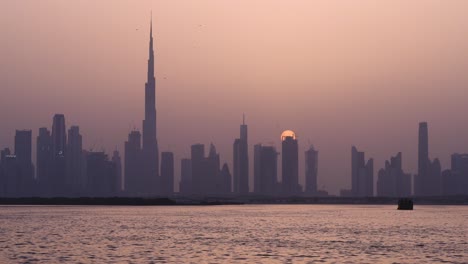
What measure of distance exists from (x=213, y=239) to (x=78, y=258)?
26.3 metres

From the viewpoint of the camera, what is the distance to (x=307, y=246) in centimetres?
8281

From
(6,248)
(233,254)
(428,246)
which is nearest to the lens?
(233,254)

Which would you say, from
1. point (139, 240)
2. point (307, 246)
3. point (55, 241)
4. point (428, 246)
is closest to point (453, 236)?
point (428, 246)

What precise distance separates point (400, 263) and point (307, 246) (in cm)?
1725

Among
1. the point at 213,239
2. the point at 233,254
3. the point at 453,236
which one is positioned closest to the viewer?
the point at 233,254

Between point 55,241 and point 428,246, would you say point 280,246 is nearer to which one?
point 428,246

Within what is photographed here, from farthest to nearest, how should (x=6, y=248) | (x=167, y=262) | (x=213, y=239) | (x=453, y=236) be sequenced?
(x=453, y=236) < (x=213, y=239) < (x=6, y=248) < (x=167, y=262)

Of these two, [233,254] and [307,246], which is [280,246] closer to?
[307,246]

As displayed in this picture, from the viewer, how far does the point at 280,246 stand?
3246 inches

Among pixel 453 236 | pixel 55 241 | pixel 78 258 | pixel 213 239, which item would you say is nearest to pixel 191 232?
pixel 213 239

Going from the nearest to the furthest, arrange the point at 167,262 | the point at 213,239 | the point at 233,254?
1. the point at 167,262
2. the point at 233,254
3. the point at 213,239

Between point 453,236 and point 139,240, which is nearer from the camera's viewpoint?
point 139,240

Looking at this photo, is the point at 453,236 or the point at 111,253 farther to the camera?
the point at 453,236

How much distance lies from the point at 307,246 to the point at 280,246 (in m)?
2.61
